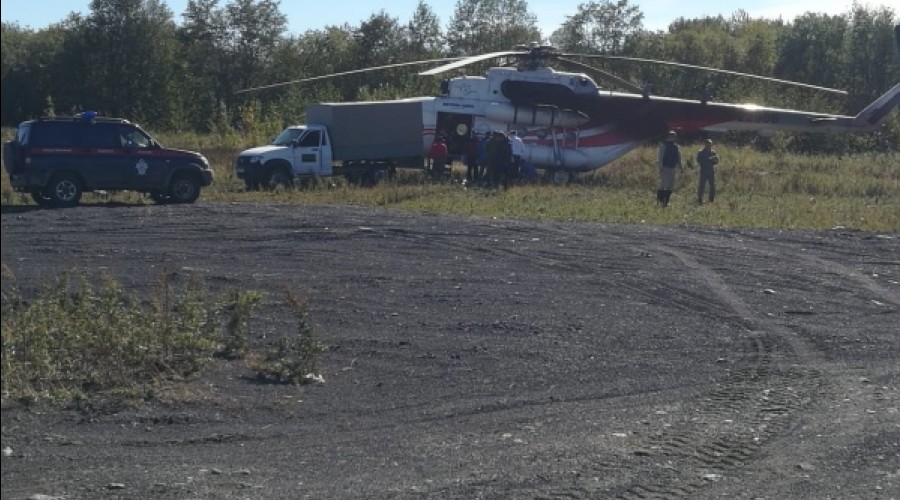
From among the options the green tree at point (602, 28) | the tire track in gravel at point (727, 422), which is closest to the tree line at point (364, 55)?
the green tree at point (602, 28)

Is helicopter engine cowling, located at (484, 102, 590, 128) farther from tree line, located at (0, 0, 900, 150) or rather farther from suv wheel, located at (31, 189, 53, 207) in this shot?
suv wheel, located at (31, 189, 53, 207)

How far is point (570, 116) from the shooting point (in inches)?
1382

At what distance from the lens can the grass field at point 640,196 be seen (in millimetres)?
25219

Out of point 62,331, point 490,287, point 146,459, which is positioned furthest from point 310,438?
point 490,287

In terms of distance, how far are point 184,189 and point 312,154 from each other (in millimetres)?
6633

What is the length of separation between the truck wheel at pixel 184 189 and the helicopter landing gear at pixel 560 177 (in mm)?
11689

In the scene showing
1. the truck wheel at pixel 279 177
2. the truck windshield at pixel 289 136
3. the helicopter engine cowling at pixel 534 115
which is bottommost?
the truck wheel at pixel 279 177

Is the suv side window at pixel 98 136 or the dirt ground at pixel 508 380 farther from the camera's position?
the suv side window at pixel 98 136

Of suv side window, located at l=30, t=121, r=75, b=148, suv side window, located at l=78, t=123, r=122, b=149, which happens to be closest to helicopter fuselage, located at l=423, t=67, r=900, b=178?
suv side window, located at l=78, t=123, r=122, b=149

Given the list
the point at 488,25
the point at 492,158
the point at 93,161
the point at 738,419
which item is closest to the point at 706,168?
the point at 492,158

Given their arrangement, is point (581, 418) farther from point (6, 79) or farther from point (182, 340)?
point (6, 79)

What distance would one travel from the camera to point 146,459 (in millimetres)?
8016

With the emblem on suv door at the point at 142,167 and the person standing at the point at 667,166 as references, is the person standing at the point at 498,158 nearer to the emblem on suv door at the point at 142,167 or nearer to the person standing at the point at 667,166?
the person standing at the point at 667,166

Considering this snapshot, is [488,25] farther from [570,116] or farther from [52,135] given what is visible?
[52,135]
